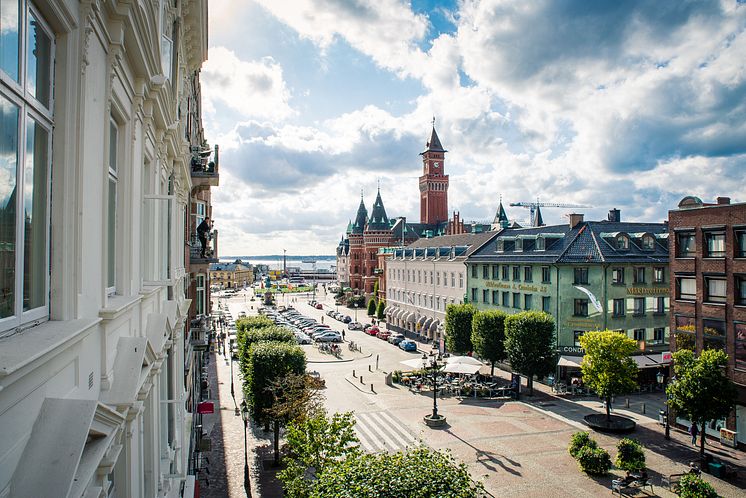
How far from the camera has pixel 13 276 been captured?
2.91 meters

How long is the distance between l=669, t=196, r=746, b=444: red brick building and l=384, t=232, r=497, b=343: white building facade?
79.5 ft

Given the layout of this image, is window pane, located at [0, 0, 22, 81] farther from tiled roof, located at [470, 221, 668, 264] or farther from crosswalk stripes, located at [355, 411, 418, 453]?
tiled roof, located at [470, 221, 668, 264]

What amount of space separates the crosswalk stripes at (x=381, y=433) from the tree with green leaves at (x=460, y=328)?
15.1 metres

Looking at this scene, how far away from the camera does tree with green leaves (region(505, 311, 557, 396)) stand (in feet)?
117

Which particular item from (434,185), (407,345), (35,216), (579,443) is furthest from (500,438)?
(434,185)

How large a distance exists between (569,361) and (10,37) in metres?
40.3

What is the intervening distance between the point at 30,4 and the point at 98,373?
311 cm

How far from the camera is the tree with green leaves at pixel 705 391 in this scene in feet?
77.2

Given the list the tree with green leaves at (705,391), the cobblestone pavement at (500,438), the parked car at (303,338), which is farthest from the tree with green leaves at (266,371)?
the parked car at (303,338)

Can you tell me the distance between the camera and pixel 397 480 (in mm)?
9164

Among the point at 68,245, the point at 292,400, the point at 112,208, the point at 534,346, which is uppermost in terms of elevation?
the point at 112,208

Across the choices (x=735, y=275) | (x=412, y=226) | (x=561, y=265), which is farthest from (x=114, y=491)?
(x=412, y=226)

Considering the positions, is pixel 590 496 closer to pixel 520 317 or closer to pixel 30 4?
pixel 520 317

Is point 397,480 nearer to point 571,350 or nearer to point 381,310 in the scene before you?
point 571,350
